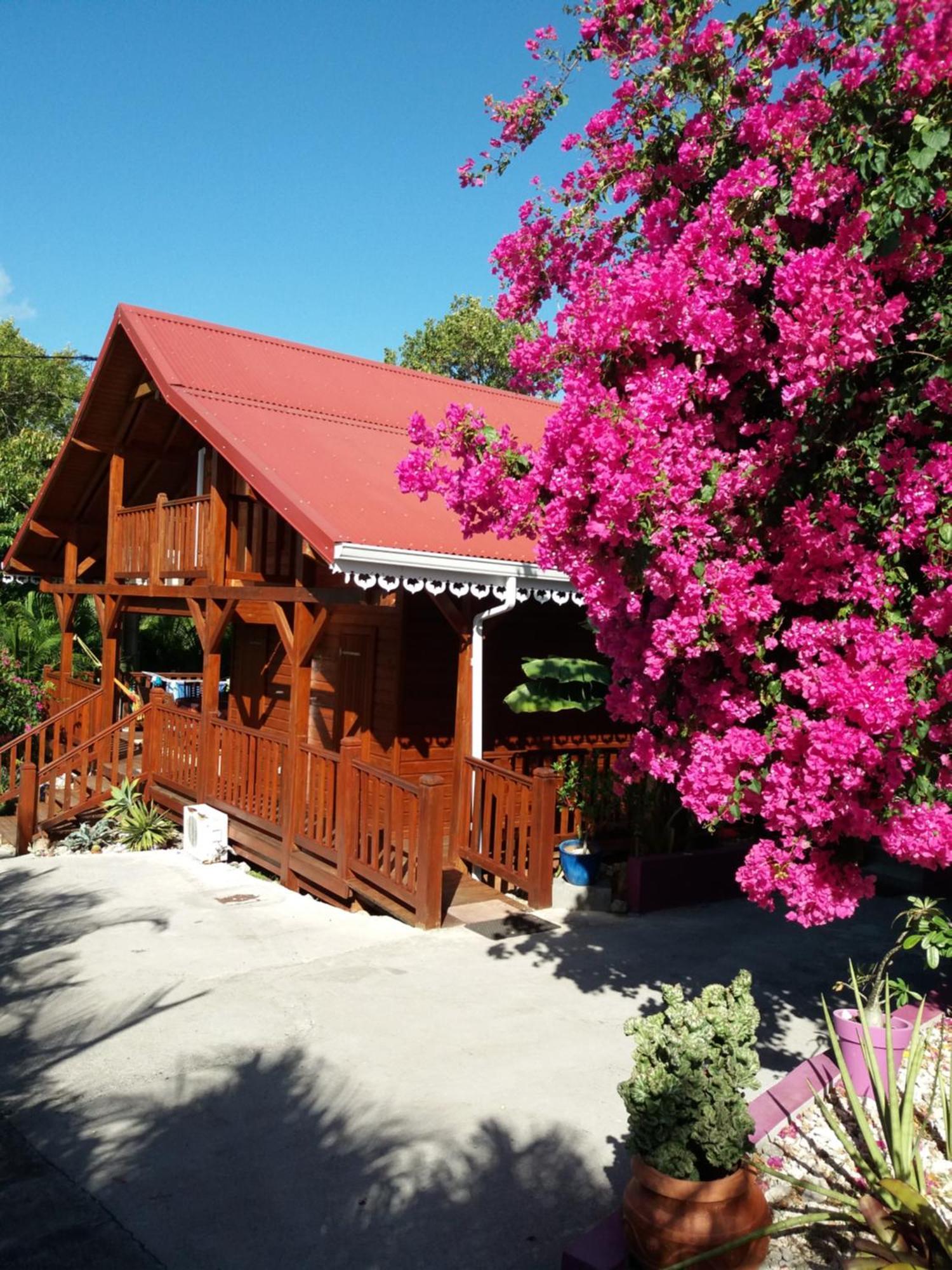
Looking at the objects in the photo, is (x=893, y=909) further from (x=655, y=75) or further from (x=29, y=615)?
(x=29, y=615)

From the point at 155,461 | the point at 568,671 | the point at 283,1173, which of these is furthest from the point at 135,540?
the point at 283,1173

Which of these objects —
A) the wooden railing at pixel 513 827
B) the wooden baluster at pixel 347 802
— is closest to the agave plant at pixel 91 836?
the wooden baluster at pixel 347 802

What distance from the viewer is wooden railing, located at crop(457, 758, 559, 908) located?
8938 mm

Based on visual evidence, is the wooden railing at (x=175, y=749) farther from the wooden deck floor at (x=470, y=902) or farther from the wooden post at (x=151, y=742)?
the wooden deck floor at (x=470, y=902)

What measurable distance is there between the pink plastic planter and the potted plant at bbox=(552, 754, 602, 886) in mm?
4212

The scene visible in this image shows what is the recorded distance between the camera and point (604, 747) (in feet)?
35.8

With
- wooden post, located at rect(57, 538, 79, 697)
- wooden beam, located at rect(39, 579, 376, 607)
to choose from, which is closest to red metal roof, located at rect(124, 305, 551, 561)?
wooden beam, located at rect(39, 579, 376, 607)

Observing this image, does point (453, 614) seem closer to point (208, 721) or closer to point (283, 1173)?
point (208, 721)

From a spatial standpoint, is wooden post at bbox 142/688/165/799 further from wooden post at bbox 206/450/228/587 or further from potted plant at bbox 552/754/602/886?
potted plant at bbox 552/754/602/886

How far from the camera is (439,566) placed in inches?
353

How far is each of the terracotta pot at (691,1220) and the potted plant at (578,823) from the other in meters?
5.55

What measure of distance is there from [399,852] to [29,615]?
14.2 metres

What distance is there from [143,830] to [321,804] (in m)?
3.51

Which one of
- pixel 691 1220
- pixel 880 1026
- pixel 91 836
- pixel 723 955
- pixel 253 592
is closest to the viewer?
pixel 691 1220
